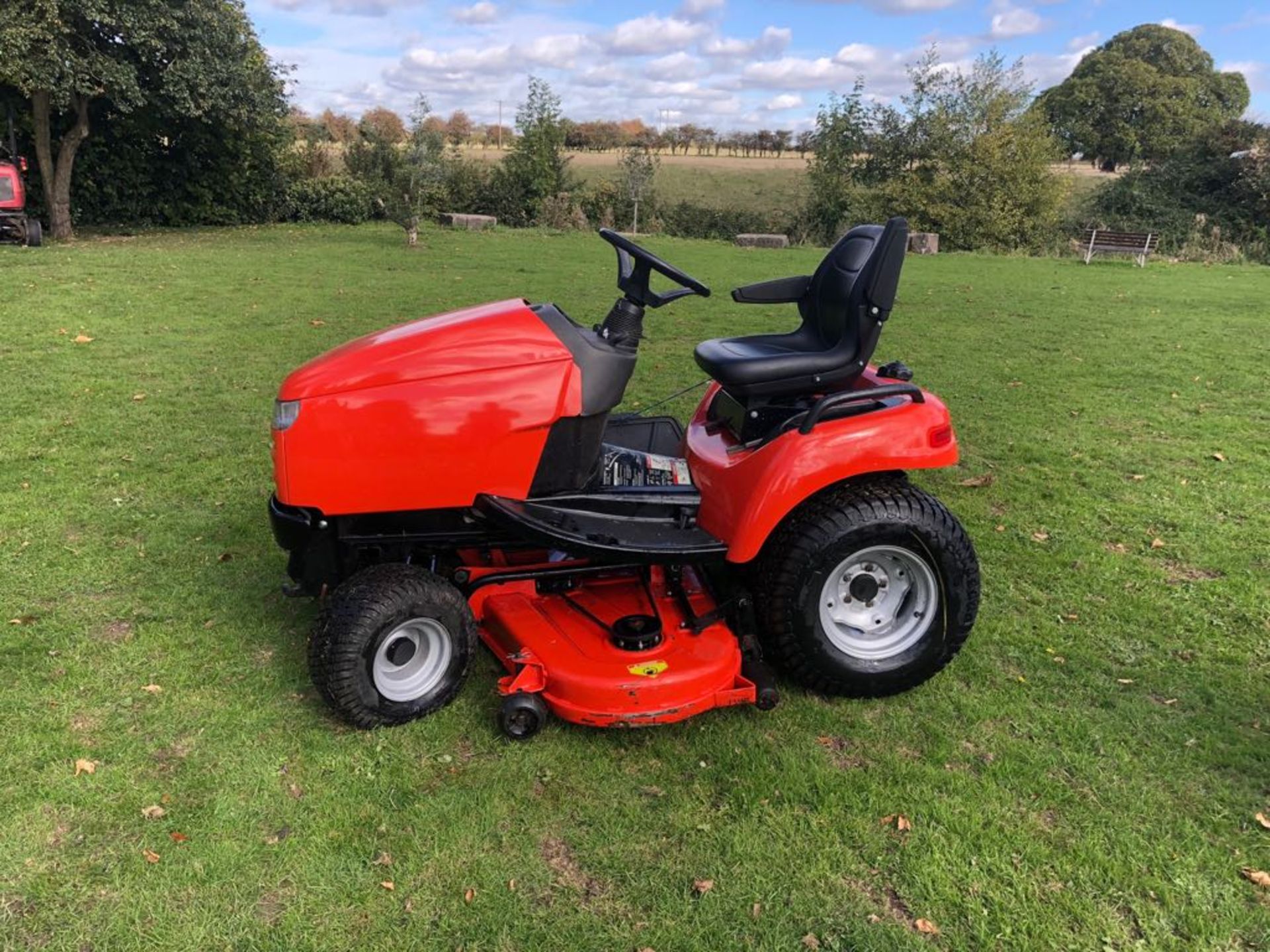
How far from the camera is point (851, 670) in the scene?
2936 mm

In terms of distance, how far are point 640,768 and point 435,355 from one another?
4.67 ft

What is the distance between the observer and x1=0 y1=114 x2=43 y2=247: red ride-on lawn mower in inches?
547

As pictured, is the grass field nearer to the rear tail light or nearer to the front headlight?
the rear tail light

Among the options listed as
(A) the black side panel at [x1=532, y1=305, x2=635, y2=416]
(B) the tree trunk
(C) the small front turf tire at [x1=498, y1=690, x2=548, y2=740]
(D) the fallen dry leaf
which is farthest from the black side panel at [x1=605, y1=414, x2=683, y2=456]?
(B) the tree trunk

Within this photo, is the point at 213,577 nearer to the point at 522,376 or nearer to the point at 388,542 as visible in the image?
the point at 388,542

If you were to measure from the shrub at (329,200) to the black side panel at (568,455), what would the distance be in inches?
790

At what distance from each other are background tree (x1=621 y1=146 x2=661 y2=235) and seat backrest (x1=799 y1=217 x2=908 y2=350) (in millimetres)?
18596

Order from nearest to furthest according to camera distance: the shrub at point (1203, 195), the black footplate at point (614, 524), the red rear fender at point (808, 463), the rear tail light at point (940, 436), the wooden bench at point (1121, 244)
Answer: the black footplate at point (614, 524)
the red rear fender at point (808, 463)
the rear tail light at point (940, 436)
the wooden bench at point (1121, 244)
the shrub at point (1203, 195)

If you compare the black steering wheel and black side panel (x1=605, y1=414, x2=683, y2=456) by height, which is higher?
the black steering wheel

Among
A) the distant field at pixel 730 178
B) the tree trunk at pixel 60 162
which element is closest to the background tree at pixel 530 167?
the distant field at pixel 730 178

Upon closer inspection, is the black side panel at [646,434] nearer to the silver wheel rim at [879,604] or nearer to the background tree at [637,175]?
the silver wheel rim at [879,604]

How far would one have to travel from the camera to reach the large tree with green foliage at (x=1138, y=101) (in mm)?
40656

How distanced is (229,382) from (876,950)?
6.17 meters

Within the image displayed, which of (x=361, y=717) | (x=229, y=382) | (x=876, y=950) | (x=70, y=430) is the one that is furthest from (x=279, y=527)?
(x=229, y=382)
